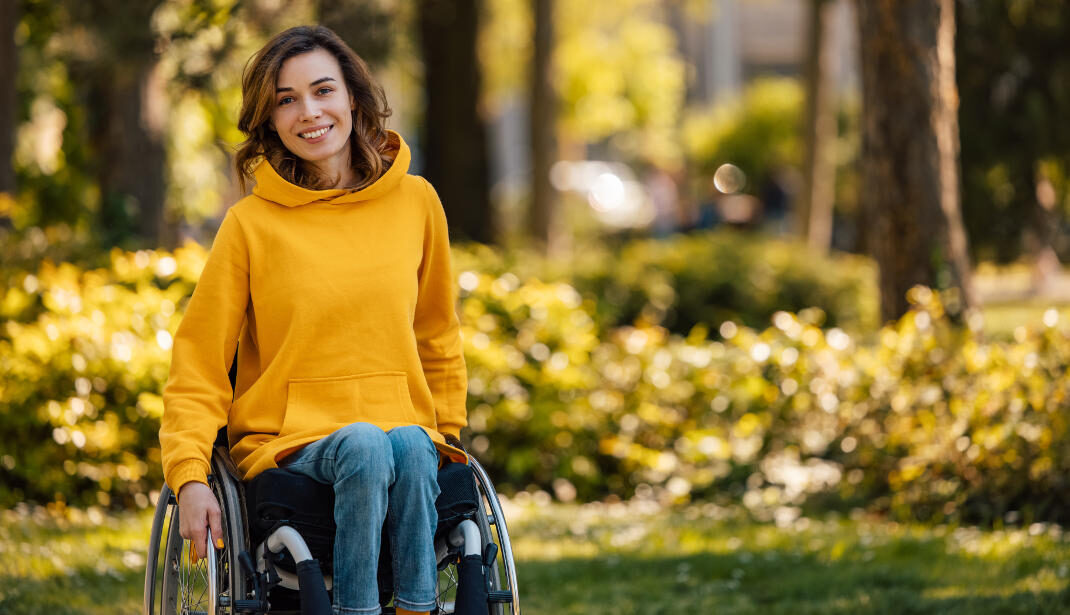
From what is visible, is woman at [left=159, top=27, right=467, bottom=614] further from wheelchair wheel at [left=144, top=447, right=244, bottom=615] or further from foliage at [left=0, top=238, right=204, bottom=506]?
foliage at [left=0, top=238, right=204, bottom=506]

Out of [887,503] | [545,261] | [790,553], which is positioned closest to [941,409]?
[887,503]

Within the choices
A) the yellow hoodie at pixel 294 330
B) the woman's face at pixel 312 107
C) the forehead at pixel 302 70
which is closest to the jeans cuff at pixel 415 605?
the yellow hoodie at pixel 294 330

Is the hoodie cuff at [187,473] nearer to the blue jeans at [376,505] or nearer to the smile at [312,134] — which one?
the blue jeans at [376,505]

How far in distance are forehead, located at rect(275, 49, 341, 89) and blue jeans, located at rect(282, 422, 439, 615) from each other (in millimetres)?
781

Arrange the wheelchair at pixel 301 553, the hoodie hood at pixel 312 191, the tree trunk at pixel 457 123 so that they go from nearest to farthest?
the wheelchair at pixel 301 553, the hoodie hood at pixel 312 191, the tree trunk at pixel 457 123

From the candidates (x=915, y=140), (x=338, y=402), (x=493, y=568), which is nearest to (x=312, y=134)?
(x=338, y=402)

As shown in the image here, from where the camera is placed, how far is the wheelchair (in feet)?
9.00

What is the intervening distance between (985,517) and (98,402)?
3.91 m

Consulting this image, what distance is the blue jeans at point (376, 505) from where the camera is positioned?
2.76 m

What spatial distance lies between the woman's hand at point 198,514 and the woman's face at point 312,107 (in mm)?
781

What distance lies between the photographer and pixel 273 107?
3068mm

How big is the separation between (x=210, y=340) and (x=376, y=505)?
0.54 metres

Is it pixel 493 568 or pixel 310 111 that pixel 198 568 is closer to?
pixel 493 568

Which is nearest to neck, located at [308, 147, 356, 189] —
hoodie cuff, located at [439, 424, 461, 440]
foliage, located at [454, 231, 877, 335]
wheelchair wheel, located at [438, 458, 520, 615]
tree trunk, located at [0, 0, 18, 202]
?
hoodie cuff, located at [439, 424, 461, 440]
